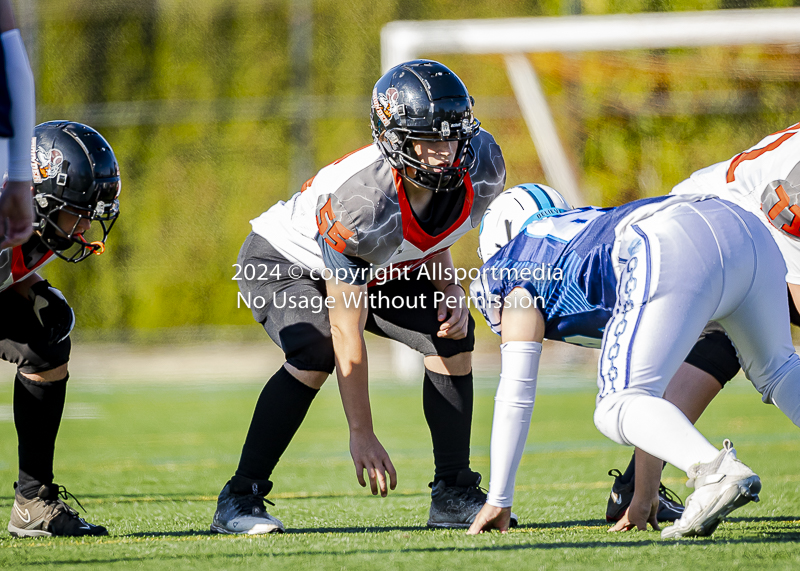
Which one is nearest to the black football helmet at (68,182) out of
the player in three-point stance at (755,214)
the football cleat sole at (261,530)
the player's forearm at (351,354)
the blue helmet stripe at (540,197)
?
the player's forearm at (351,354)

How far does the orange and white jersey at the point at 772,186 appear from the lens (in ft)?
9.39

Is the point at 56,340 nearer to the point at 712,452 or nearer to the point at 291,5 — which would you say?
the point at 712,452

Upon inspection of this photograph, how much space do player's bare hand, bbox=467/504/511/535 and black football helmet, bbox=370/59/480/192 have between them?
99cm

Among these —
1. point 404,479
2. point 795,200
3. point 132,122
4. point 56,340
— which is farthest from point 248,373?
point 795,200

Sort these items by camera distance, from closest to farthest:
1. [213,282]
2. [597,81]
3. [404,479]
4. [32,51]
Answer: [404,479] → [597,81] → [32,51] → [213,282]

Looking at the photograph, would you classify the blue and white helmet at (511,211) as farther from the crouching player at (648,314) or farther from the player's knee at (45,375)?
the player's knee at (45,375)

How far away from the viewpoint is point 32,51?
10734 millimetres

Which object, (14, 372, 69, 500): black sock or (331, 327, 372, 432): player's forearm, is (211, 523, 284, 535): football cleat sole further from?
(14, 372, 69, 500): black sock

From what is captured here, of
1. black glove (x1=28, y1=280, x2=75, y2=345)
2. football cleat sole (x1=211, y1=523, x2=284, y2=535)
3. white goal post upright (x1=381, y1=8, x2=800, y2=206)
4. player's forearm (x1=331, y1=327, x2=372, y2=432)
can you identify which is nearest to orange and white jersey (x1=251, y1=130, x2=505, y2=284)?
player's forearm (x1=331, y1=327, x2=372, y2=432)

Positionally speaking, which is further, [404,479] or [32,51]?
[32,51]

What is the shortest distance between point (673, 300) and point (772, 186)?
0.91 metres

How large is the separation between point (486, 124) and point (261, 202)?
9.76 ft

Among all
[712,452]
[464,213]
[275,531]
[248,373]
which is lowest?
[248,373]

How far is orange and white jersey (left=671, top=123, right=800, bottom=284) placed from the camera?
286 cm
